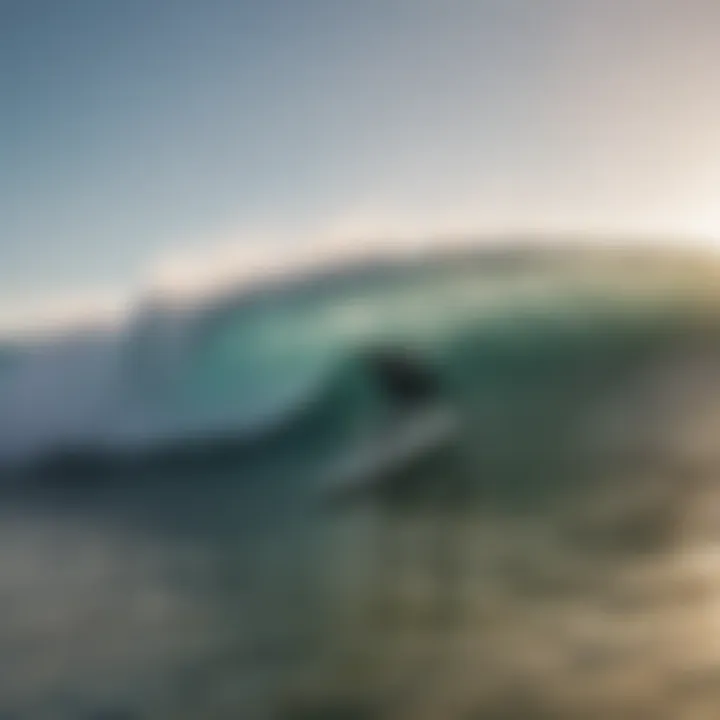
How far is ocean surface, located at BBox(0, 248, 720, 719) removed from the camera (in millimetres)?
1312

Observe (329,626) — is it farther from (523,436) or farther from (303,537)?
(523,436)

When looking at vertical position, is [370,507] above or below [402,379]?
below

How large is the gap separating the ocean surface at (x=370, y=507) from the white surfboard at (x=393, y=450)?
0.7 inches

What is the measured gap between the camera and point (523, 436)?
1.35m

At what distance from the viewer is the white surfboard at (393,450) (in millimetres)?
1346

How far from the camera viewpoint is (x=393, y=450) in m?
1.35

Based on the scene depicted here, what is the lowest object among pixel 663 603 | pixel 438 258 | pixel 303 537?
pixel 663 603

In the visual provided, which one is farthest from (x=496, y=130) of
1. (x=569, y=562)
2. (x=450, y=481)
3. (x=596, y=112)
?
(x=569, y=562)

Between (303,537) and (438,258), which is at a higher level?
(438,258)

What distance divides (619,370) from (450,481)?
28 cm

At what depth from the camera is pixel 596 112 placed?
4.55ft

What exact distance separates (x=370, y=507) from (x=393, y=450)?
0.28 feet

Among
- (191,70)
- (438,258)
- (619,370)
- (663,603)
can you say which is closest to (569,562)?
(663,603)

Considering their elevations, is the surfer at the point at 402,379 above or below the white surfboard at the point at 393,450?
above
